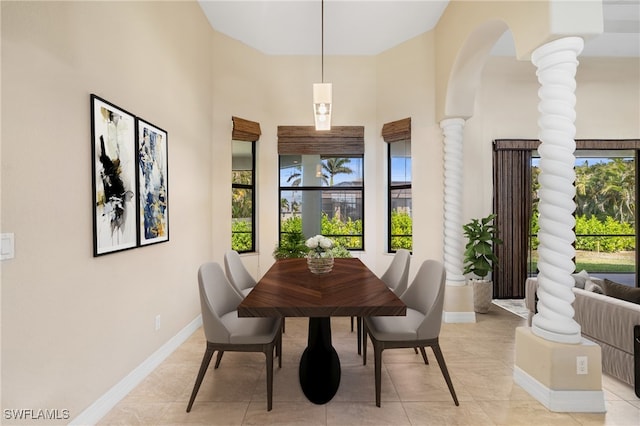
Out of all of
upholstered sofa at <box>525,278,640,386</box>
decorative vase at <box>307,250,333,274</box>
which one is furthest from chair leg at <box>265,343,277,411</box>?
upholstered sofa at <box>525,278,640,386</box>

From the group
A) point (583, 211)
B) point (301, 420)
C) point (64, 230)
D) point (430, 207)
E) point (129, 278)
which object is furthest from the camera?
point (583, 211)

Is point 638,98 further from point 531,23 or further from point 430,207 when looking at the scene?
point 531,23

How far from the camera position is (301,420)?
203 cm

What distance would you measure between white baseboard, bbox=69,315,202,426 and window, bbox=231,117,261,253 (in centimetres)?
165

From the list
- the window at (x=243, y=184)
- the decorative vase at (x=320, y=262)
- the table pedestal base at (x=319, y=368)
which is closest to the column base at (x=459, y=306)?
the decorative vase at (x=320, y=262)

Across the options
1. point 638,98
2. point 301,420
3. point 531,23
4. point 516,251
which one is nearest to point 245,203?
point 301,420

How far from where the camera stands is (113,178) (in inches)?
87.1

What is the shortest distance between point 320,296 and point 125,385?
63.2 inches

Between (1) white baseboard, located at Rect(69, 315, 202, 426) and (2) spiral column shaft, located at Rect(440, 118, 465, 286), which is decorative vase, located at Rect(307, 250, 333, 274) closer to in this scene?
(1) white baseboard, located at Rect(69, 315, 202, 426)

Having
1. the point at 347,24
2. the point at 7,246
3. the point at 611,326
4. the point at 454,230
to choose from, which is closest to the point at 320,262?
the point at 7,246

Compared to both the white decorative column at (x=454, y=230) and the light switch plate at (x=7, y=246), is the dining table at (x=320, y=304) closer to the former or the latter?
the light switch plate at (x=7, y=246)

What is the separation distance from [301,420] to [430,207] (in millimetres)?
3108

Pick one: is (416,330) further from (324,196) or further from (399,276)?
(324,196)

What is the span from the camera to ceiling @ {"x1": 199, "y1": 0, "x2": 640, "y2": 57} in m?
3.75
